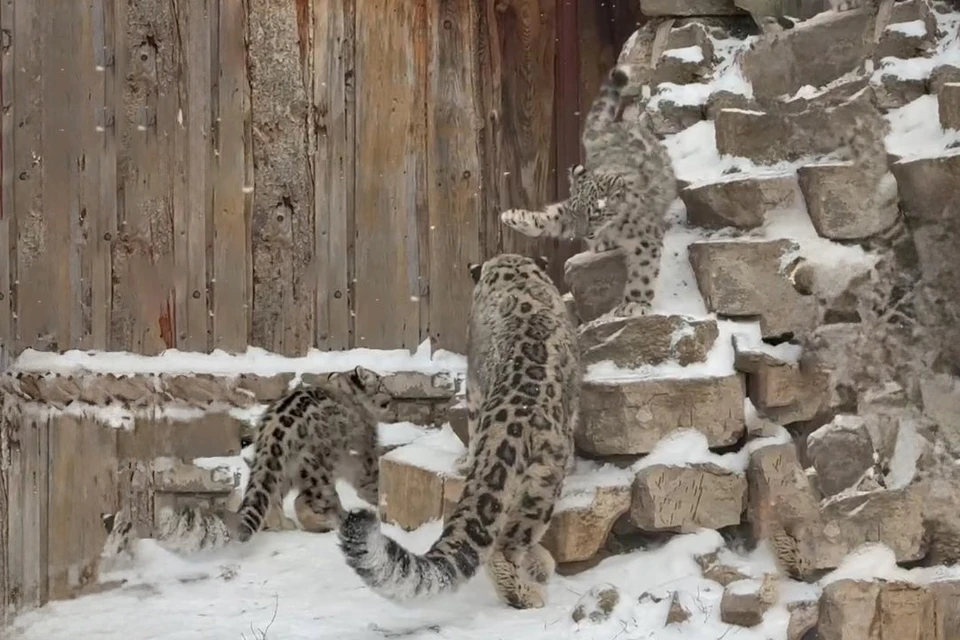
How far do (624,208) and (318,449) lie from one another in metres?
1.41

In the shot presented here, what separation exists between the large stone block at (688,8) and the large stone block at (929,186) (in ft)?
4.59

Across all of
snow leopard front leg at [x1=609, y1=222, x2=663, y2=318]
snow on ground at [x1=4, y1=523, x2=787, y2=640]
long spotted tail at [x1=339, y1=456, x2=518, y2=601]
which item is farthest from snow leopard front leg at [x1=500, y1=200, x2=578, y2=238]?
long spotted tail at [x1=339, y1=456, x2=518, y2=601]

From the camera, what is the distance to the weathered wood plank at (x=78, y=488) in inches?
197

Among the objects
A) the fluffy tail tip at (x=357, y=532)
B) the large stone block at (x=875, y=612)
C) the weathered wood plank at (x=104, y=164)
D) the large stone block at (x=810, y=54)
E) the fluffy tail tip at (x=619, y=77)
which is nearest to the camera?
the fluffy tail tip at (x=357, y=532)

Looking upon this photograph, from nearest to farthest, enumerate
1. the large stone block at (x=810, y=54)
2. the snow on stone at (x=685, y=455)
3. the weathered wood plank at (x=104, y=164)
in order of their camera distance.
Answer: the snow on stone at (x=685, y=455), the large stone block at (x=810, y=54), the weathered wood plank at (x=104, y=164)

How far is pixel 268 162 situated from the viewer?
212 inches

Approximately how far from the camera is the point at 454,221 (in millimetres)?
5586

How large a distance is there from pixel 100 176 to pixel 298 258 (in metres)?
0.86

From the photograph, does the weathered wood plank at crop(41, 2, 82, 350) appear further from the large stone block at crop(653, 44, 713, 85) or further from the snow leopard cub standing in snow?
the large stone block at crop(653, 44, 713, 85)

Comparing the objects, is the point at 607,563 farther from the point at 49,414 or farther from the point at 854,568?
the point at 49,414

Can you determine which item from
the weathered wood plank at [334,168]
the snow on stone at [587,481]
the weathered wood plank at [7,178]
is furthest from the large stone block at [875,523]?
the weathered wood plank at [7,178]

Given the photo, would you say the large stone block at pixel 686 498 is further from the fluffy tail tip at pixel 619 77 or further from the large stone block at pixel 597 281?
the fluffy tail tip at pixel 619 77

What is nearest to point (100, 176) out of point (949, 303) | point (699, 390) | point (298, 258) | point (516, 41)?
point (298, 258)

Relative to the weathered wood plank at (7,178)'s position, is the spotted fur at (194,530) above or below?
below
